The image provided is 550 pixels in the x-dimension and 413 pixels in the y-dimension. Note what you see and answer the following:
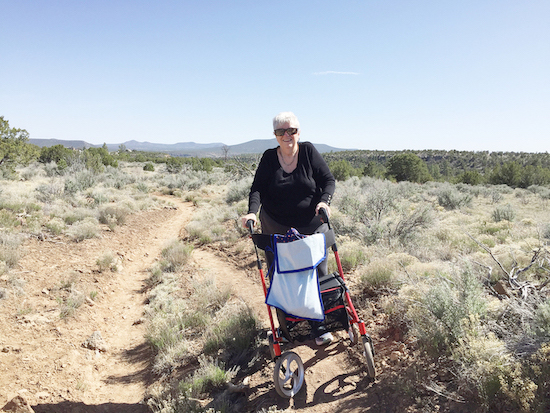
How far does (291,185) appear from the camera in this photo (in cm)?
322

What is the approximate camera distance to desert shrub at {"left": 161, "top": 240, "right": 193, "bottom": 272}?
7.07 metres

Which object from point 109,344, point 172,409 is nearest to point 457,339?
point 172,409

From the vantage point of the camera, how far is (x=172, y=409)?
290 centimetres

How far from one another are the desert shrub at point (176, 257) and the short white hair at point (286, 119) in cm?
486

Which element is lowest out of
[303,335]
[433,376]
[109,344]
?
[109,344]

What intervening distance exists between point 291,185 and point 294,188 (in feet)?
0.14

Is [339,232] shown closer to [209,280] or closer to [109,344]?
[209,280]

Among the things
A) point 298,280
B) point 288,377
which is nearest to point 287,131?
point 298,280

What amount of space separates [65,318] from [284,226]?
3914 mm

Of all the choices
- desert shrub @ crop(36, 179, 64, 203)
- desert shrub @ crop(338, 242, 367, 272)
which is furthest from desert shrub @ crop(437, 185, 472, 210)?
desert shrub @ crop(36, 179, 64, 203)

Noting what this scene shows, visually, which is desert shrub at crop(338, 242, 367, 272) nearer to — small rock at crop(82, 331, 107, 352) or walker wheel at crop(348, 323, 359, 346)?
walker wheel at crop(348, 323, 359, 346)

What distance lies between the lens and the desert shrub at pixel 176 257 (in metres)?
7.07

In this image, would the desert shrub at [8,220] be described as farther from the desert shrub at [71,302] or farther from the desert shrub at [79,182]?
the desert shrub at [79,182]

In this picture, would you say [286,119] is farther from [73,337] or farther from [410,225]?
[410,225]
